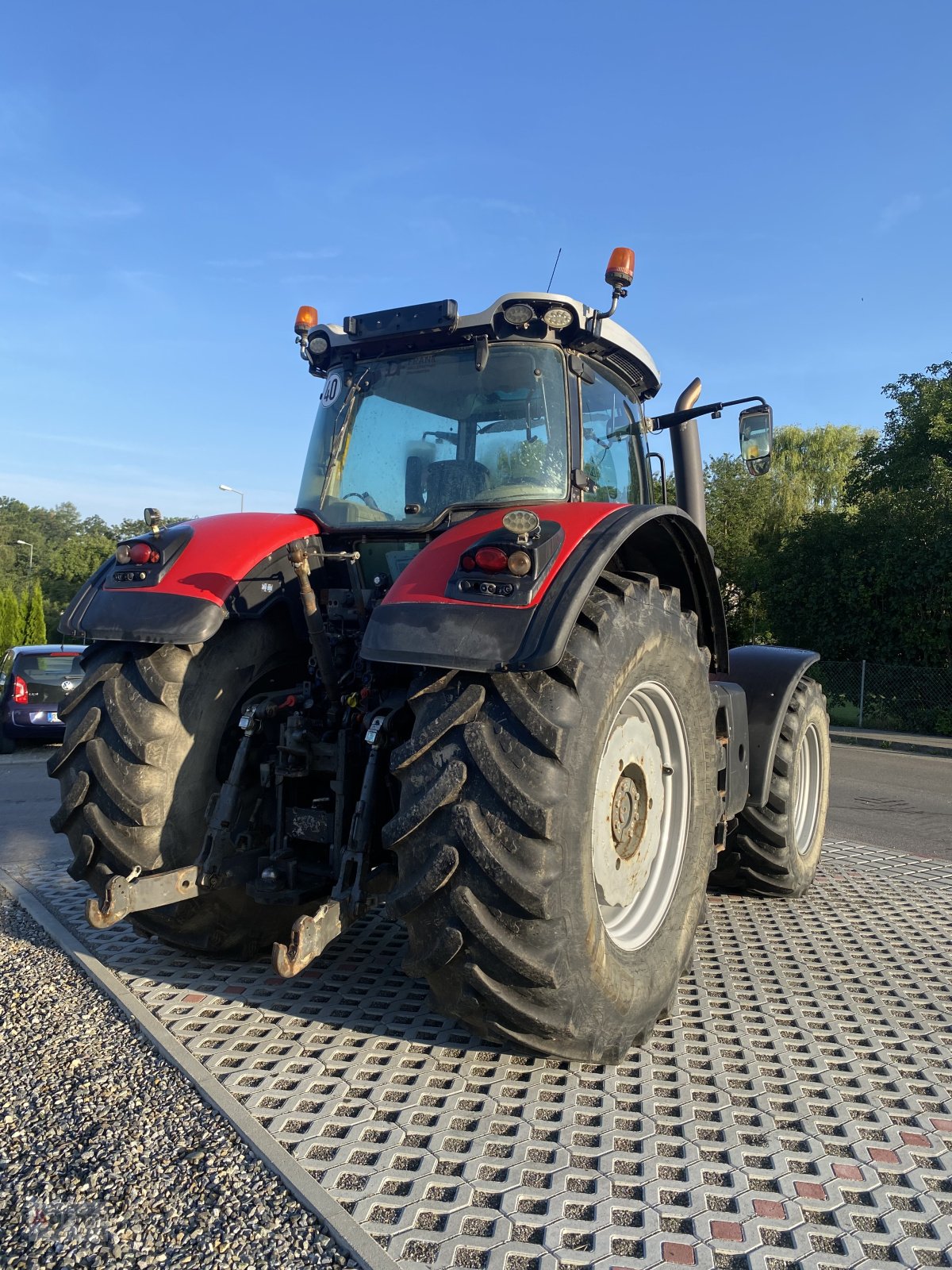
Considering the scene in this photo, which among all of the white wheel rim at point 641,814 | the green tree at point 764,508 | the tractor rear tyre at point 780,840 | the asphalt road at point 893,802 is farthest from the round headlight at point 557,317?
the green tree at point 764,508

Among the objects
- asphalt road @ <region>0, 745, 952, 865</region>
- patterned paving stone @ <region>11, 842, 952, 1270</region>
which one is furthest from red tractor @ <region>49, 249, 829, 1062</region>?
asphalt road @ <region>0, 745, 952, 865</region>

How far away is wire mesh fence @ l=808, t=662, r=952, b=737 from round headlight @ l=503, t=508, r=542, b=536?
51.8 feet

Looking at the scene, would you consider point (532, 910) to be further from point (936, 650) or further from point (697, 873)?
point (936, 650)

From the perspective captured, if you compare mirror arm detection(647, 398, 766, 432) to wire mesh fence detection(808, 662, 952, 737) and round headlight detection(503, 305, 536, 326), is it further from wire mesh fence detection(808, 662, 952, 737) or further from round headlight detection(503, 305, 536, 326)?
wire mesh fence detection(808, 662, 952, 737)

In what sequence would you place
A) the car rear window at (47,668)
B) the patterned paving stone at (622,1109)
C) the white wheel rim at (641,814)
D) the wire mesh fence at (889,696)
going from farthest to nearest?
the wire mesh fence at (889,696) < the car rear window at (47,668) < the white wheel rim at (641,814) < the patterned paving stone at (622,1109)

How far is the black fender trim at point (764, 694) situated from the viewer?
4.68 metres

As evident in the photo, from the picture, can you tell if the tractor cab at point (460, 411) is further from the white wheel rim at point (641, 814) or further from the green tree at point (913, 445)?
the green tree at point (913, 445)

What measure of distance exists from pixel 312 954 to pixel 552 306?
2464 millimetres

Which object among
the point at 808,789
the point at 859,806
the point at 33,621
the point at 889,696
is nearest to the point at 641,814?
the point at 808,789

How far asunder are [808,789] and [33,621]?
134 feet

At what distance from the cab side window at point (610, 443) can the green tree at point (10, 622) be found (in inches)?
1582

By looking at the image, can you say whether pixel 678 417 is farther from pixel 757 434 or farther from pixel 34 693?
pixel 34 693

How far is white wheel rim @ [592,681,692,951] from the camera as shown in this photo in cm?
308

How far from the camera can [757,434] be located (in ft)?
14.7
